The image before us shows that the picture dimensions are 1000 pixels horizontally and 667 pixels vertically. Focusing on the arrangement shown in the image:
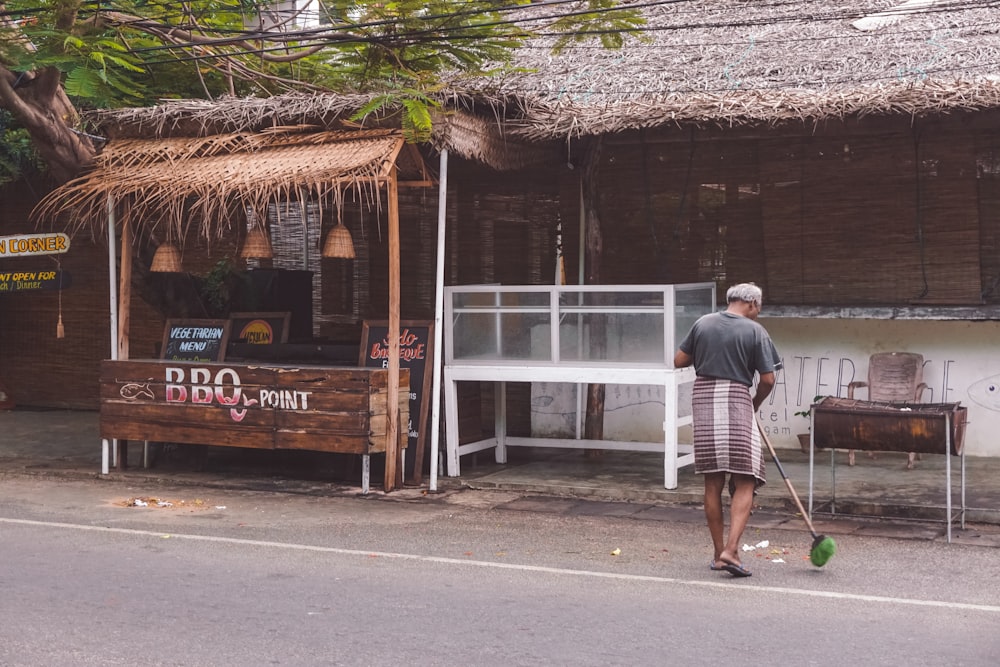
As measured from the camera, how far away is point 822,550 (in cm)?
749

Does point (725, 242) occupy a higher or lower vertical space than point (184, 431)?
higher

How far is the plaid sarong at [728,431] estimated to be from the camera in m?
7.55

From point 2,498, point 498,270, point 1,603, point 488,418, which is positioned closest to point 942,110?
point 498,270

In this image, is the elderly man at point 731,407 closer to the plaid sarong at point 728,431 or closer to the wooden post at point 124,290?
the plaid sarong at point 728,431

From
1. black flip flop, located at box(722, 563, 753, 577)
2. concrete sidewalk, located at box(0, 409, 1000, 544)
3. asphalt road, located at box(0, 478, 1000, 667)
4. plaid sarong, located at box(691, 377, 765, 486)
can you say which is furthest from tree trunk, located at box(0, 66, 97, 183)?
black flip flop, located at box(722, 563, 753, 577)

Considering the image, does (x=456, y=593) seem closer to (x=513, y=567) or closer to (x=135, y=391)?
(x=513, y=567)

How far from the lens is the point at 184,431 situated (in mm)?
11391

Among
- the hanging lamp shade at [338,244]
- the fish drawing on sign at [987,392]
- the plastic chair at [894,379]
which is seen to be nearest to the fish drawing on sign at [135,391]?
the hanging lamp shade at [338,244]

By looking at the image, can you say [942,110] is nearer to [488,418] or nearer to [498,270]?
[498,270]

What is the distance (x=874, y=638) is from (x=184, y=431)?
7253 millimetres

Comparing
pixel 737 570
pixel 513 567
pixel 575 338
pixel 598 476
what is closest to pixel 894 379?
pixel 598 476

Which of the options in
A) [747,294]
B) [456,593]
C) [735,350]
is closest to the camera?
[456,593]

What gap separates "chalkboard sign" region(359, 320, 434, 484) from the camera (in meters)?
11.1

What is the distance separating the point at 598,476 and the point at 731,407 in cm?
397
